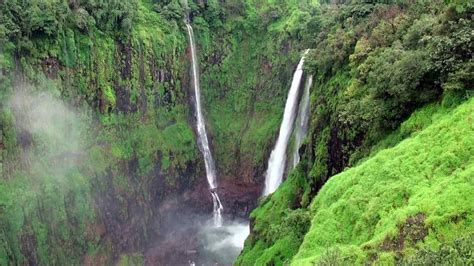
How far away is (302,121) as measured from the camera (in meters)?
29.7

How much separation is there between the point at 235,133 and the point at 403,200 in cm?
2899

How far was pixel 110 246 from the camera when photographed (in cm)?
3331

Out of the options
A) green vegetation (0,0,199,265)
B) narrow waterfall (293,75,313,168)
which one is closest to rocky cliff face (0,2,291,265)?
green vegetation (0,0,199,265)

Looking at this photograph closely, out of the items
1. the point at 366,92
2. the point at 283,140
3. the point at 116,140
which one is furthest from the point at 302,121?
the point at 116,140

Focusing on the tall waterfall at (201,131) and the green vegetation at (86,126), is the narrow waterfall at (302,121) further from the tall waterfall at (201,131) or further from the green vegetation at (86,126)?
the green vegetation at (86,126)

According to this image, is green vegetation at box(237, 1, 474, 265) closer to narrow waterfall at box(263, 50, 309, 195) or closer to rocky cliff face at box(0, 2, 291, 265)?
narrow waterfall at box(263, 50, 309, 195)

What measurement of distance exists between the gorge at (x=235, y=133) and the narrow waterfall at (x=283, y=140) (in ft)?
0.81

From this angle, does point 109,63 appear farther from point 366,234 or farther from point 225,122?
point 366,234

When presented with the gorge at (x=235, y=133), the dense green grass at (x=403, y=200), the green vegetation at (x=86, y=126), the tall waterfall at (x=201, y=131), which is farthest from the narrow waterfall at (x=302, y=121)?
the dense green grass at (x=403, y=200)

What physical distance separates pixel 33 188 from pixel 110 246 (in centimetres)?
666

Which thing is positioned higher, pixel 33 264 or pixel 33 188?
pixel 33 188

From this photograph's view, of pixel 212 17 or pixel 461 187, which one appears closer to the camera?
pixel 461 187

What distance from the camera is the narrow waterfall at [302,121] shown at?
2909cm

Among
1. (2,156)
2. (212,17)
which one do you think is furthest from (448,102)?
(212,17)
